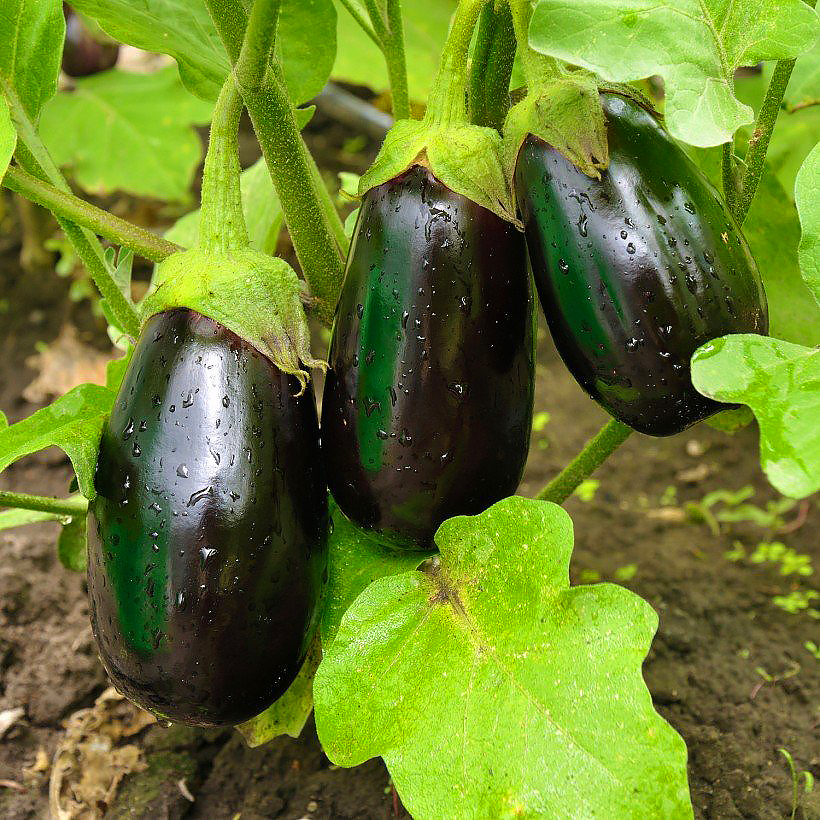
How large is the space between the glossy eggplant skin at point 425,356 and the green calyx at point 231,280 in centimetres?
4

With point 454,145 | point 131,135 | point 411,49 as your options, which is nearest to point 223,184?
point 454,145

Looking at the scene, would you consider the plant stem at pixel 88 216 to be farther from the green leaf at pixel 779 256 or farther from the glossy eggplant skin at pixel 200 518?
the green leaf at pixel 779 256

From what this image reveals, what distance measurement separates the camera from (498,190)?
79 centimetres

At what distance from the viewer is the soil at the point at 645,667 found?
3.54ft

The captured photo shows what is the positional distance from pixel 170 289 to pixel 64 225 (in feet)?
0.93

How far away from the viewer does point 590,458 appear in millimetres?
1014

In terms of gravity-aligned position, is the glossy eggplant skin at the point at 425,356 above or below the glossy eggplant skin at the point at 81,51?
above

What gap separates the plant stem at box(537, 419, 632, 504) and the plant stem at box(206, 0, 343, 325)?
0.29 m

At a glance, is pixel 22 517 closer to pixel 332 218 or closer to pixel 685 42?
pixel 332 218

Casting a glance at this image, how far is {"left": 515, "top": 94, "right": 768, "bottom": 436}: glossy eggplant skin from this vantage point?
29.1 inches

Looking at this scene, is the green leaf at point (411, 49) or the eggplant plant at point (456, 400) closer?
the eggplant plant at point (456, 400)

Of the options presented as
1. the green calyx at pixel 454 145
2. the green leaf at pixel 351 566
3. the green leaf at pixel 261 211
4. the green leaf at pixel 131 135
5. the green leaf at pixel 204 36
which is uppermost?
the green calyx at pixel 454 145

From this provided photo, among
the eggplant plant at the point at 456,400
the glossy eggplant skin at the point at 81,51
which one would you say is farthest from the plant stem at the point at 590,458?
the glossy eggplant skin at the point at 81,51

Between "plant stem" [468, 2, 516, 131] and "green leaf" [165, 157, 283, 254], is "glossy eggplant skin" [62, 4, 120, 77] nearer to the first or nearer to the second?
"green leaf" [165, 157, 283, 254]
